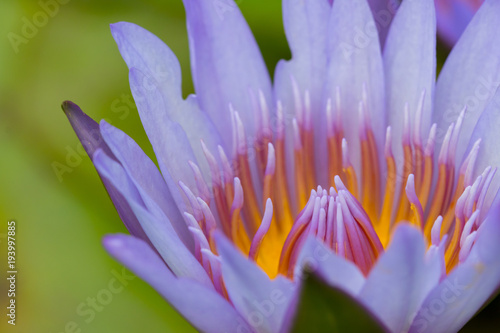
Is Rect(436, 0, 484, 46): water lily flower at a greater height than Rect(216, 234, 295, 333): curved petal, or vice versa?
Rect(436, 0, 484, 46): water lily flower

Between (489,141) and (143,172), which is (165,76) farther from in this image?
(489,141)

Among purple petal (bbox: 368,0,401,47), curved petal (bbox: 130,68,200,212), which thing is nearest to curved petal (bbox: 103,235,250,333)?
curved petal (bbox: 130,68,200,212)

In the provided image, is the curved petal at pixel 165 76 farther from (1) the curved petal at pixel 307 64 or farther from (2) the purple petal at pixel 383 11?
(2) the purple petal at pixel 383 11

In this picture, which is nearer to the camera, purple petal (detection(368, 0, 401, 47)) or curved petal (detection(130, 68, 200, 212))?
curved petal (detection(130, 68, 200, 212))

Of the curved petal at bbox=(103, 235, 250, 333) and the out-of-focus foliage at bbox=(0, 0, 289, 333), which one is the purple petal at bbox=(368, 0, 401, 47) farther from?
the curved petal at bbox=(103, 235, 250, 333)

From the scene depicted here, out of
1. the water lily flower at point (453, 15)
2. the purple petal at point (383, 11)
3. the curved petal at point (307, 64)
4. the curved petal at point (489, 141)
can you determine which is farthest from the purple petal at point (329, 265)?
the water lily flower at point (453, 15)

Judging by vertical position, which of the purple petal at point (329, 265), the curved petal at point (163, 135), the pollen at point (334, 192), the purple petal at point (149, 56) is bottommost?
the pollen at point (334, 192)
